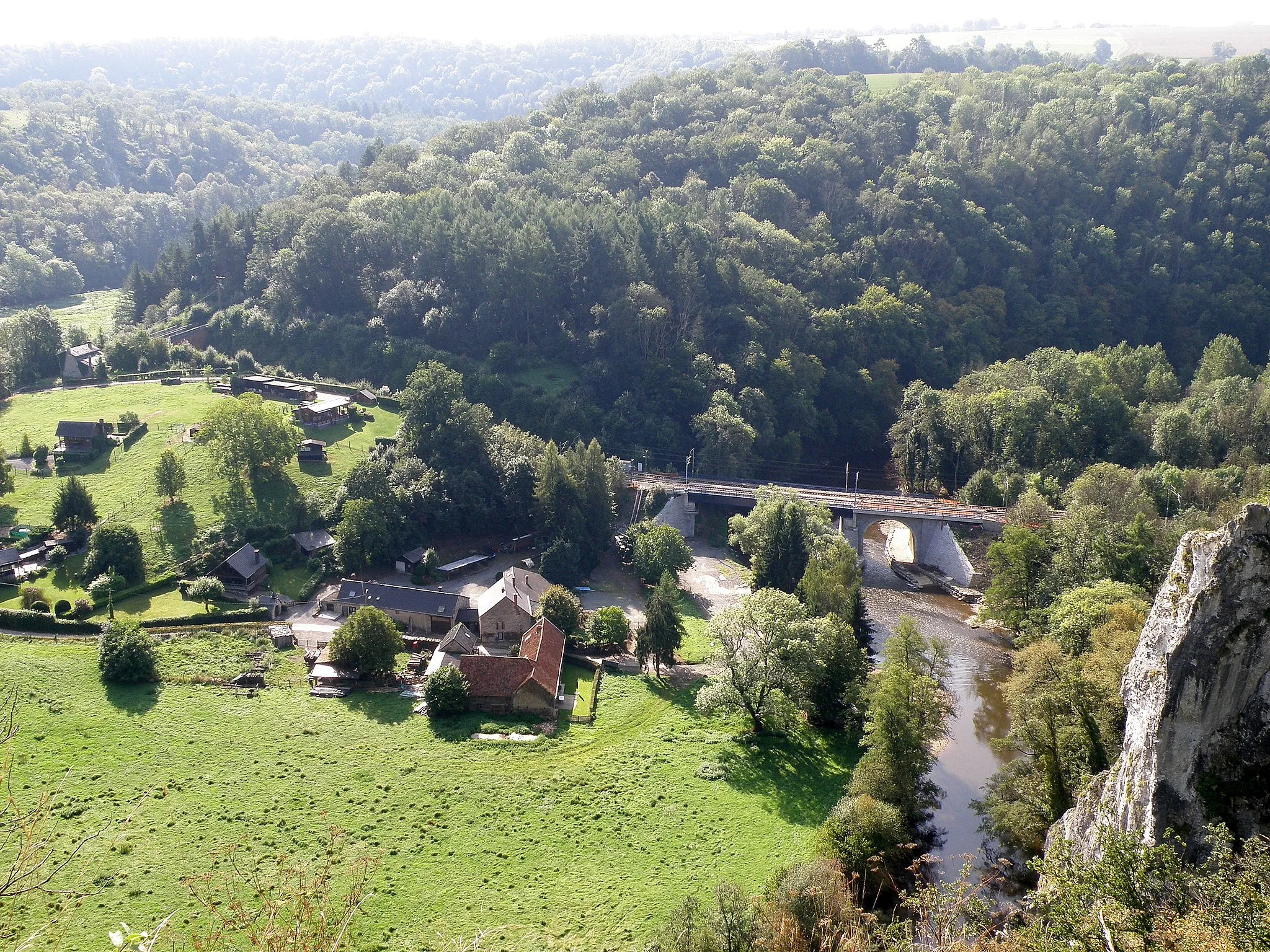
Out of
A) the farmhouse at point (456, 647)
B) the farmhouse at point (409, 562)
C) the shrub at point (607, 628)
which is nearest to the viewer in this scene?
the farmhouse at point (456, 647)

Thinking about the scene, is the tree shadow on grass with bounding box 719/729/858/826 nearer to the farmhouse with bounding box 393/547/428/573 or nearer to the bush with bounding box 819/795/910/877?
the bush with bounding box 819/795/910/877

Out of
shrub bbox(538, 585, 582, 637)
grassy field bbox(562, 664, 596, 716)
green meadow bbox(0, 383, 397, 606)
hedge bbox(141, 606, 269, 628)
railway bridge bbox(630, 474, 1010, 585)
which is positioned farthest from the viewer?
railway bridge bbox(630, 474, 1010, 585)

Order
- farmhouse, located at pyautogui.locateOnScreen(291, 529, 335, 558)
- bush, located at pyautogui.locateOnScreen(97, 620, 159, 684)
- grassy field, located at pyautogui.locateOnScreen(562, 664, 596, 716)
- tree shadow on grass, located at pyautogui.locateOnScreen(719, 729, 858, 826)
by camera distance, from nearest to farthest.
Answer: tree shadow on grass, located at pyautogui.locateOnScreen(719, 729, 858, 826) < bush, located at pyautogui.locateOnScreen(97, 620, 159, 684) < grassy field, located at pyautogui.locateOnScreen(562, 664, 596, 716) < farmhouse, located at pyautogui.locateOnScreen(291, 529, 335, 558)

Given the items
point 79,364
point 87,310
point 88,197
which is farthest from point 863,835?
point 88,197

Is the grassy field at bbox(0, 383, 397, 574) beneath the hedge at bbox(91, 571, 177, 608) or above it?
above

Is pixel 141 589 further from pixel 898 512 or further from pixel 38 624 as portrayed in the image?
pixel 898 512

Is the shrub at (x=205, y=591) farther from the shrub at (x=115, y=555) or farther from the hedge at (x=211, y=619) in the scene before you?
the shrub at (x=115, y=555)

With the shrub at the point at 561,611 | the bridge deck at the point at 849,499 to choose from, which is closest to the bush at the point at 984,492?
the bridge deck at the point at 849,499

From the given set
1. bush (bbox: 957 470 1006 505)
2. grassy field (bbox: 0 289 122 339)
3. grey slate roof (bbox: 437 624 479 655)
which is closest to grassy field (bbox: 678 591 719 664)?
grey slate roof (bbox: 437 624 479 655)
